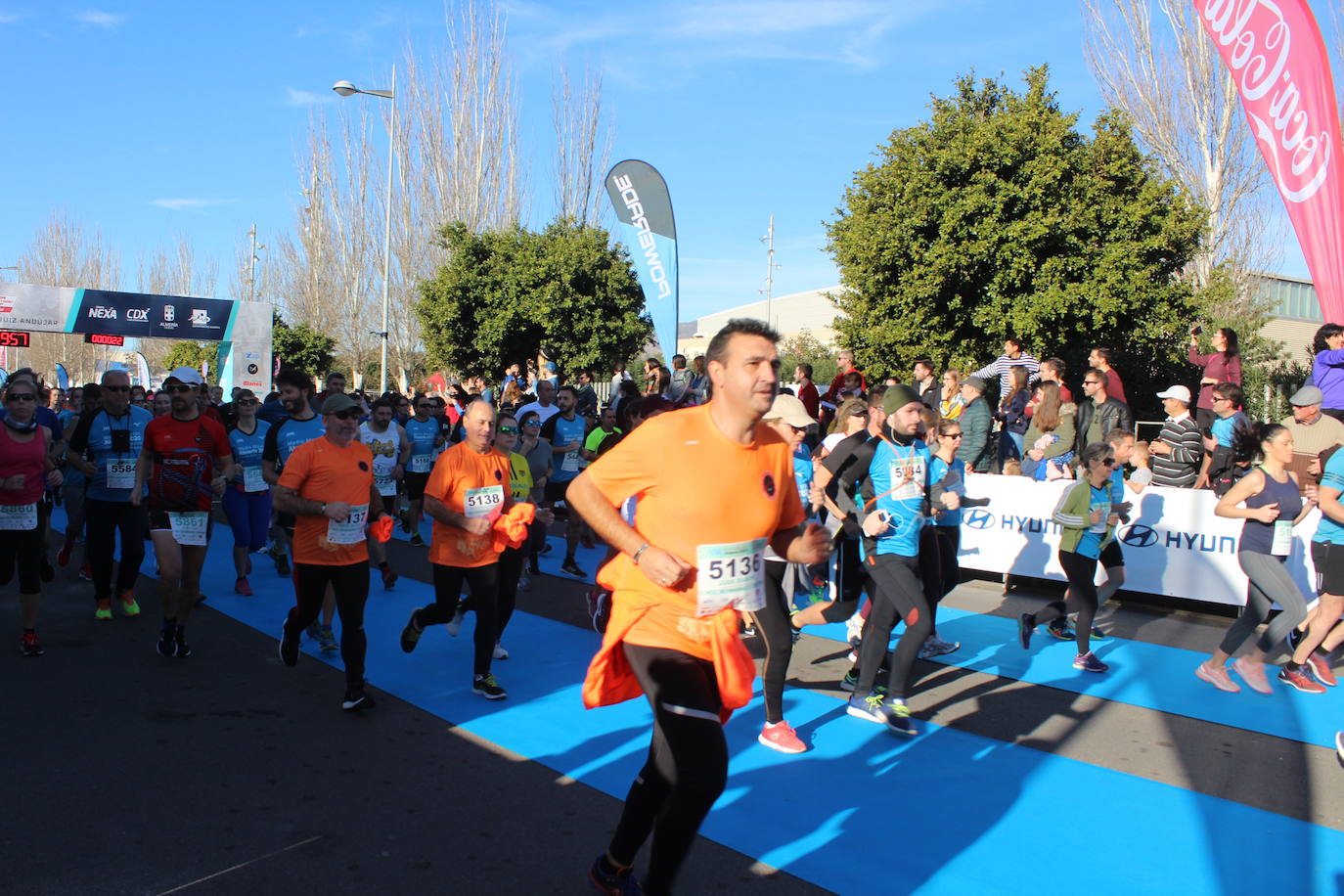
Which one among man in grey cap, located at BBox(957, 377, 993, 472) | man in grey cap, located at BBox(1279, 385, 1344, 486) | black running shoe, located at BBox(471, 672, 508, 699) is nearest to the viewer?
black running shoe, located at BBox(471, 672, 508, 699)

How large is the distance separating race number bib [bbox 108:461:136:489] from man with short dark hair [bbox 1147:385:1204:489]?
30.4 feet

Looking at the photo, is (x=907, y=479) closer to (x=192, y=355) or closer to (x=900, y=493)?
(x=900, y=493)

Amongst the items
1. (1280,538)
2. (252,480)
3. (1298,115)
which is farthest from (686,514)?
(1298,115)

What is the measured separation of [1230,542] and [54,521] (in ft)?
50.1

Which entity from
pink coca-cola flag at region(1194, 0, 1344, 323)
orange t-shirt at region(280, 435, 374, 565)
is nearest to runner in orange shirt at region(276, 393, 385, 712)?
orange t-shirt at region(280, 435, 374, 565)

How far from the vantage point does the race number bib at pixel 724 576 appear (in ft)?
10.5

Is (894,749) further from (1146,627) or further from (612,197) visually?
(612,197)

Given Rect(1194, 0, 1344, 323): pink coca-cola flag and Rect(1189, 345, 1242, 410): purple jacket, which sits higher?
Rect(1194, 0, 1344, 323): pink coca-cola flag

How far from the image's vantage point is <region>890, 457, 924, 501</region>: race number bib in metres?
5.79

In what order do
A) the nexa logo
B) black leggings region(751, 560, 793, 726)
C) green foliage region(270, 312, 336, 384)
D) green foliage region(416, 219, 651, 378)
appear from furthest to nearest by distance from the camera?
1. green foliage region(270, 312, 336, 384)
2. green foliage region(416, 219, 651, 378)
3. the nexa logo
4. black leggings region(751, 560, 793, 726)

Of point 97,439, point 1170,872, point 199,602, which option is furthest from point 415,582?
point 1170,872

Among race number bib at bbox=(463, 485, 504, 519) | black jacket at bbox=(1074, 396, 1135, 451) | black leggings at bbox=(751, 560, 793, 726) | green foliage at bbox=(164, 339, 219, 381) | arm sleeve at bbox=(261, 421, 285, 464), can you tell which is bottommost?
black leggings at bbox=(751, 560, 793, 726)

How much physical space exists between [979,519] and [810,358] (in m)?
34.0

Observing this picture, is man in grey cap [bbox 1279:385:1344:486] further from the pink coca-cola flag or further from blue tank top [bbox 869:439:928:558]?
blue tank top [bbox 869:439:928:558]
